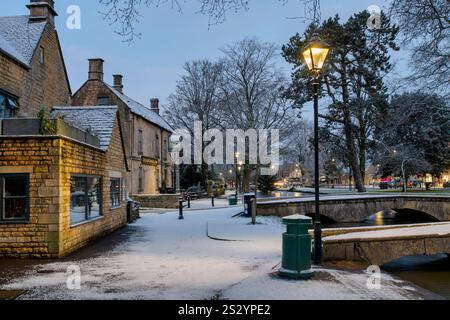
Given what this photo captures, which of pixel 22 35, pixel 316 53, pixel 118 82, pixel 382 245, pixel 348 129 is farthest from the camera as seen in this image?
pixel 118 82

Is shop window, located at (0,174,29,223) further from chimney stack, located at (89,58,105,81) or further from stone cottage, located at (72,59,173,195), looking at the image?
chimney stack, located at (89,58,105,81)

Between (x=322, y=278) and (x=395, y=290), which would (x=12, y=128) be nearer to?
(x=322, y=278)

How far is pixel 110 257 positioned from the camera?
11.9 meters

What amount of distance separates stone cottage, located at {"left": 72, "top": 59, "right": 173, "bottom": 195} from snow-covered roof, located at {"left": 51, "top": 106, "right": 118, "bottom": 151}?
51.9 feet

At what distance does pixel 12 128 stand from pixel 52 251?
350 cm

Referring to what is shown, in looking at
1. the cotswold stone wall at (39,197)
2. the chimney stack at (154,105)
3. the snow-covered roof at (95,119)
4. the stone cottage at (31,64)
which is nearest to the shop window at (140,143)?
the stone cottage at (31,64)

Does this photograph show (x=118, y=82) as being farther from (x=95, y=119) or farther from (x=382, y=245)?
(x=382, y=245)

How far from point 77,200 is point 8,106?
7286 millimetres

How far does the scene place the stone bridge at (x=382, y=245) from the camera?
455 inches

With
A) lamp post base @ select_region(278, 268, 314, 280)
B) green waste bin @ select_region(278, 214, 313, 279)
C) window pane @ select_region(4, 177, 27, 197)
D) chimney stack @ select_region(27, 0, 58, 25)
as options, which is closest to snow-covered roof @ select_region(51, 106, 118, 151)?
window pane @ select_region(4, 177, 27, 197)

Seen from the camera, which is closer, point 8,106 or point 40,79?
point 8,106

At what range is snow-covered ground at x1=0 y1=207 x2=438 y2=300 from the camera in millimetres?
7547

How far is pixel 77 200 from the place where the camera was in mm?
13430

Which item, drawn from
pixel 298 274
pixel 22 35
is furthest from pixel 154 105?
pixel 298 274
